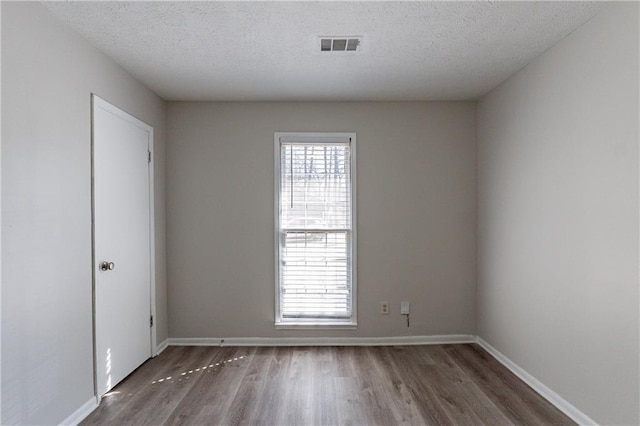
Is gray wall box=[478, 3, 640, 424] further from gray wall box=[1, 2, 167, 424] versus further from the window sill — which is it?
gray wall box=[1, 2, 167, 424]

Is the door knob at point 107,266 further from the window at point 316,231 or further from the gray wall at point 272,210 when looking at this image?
the window at point 316,231

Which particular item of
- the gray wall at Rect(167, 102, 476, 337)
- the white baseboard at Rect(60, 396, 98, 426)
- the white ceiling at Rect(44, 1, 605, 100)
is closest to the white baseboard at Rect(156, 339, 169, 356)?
the gray wall at Rect(167, 102, 476, 337)

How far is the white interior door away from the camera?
2.65 m

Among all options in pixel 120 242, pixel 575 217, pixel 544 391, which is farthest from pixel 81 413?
pixel 575 217

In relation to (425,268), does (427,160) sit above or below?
above

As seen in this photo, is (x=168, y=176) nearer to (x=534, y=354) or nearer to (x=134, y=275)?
(x=134, y=275)

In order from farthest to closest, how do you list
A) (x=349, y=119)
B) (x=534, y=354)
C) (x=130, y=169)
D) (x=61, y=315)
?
(x=349, y=119) < (x=130, y=169) < (x=534, y=354) < (x=61, y=315)

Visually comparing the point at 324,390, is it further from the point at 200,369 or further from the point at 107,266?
the point at 107,266

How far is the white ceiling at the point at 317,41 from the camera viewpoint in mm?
2148

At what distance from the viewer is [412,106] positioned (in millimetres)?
3875

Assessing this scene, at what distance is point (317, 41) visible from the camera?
2516 millimetres

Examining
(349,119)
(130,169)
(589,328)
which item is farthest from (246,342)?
(589,328)

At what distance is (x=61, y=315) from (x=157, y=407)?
35.7 inches

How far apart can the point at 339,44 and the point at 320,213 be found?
1738 mm
